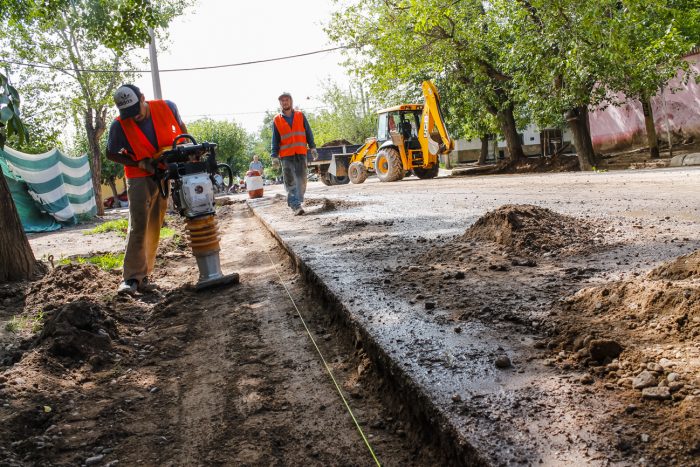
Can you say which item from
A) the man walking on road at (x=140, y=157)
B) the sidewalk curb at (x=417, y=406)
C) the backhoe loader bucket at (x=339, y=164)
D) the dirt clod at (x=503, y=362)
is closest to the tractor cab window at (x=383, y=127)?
the backhoe loader bucket at (x=339, y=164)

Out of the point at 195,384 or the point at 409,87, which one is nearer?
the point at 195,384

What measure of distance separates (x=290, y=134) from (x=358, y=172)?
41.3ft

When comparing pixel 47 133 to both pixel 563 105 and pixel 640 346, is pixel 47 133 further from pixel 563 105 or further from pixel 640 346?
pixel 640 346

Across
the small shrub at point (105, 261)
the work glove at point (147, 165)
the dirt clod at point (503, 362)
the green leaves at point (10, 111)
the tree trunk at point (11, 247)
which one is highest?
the green leaves at point (10, 111)

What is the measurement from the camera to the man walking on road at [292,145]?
9.61 metres

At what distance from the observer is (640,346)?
2229mm

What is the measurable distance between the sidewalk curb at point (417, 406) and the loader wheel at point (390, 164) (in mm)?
15820

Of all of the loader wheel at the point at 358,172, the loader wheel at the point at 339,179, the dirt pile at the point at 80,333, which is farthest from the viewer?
the loader wheel at the point at 339,179

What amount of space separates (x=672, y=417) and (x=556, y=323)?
0.92 metres

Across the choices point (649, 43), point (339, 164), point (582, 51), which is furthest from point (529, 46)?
point (339, 164)

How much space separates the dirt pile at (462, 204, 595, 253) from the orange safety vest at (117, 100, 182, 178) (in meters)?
2.72

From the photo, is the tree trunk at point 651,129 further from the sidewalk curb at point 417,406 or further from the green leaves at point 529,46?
the sidewalk curb at point 417,406

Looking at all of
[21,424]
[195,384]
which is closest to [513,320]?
[195,384]

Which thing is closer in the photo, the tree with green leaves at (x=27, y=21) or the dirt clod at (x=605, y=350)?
the dirt clod at (x=605, y=350)
